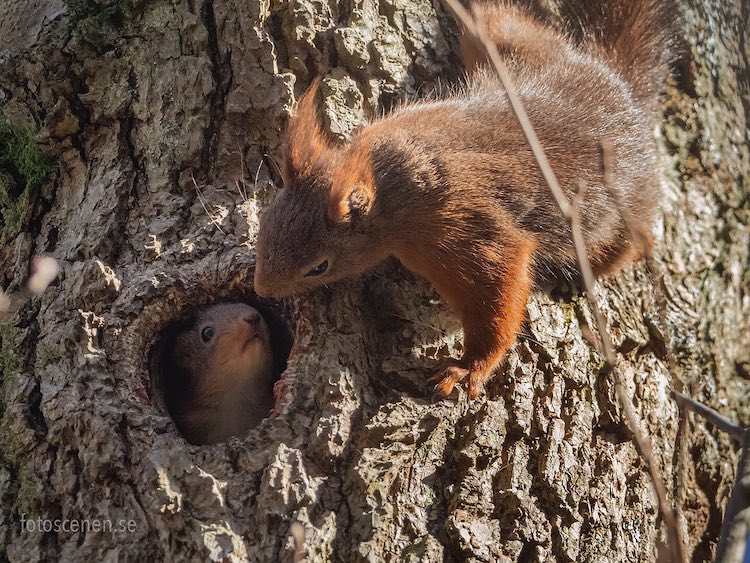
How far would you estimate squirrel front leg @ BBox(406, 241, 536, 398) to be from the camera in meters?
2.88

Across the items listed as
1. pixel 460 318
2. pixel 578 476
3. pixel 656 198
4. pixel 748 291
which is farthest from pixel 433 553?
pixel 748 291

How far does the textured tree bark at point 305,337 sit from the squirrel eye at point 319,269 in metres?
0.10

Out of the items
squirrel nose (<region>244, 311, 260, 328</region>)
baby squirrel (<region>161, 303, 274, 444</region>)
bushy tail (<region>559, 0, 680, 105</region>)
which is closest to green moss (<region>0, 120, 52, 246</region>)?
baby squirrel (<region>161, 303, 274, 444</region>)

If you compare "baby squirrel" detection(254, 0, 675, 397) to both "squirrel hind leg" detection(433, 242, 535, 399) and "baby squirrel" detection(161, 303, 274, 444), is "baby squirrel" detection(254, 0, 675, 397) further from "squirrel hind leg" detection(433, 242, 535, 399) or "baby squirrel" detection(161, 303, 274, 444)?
"baby squirrel" detection(161, 303, 274, 444)

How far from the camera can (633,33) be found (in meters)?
3.98

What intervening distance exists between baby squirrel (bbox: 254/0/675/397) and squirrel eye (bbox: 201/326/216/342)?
2.10ft

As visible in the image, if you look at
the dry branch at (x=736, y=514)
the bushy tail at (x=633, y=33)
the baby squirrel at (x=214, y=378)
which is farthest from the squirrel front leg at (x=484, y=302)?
the dry branch at (x=736, y=514)

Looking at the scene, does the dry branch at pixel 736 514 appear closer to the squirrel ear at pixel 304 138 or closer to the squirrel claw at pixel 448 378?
the squirrel claw at pixel 448 378

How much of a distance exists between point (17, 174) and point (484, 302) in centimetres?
198

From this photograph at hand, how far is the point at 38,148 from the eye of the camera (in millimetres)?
3354

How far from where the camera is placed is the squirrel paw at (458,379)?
2793mm

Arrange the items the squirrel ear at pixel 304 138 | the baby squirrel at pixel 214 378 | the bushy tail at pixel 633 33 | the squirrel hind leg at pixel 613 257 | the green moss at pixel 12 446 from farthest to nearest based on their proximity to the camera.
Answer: the bushy tail at pixel 633 33, the baby squirrel at pixel 214 378, the squirrel hind leg at pixel 613 257, the squirrel ear at pixel 304 138, the green moss at pixel 12 446

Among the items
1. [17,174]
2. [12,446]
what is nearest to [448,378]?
[12,446]

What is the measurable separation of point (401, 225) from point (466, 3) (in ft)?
4.43
